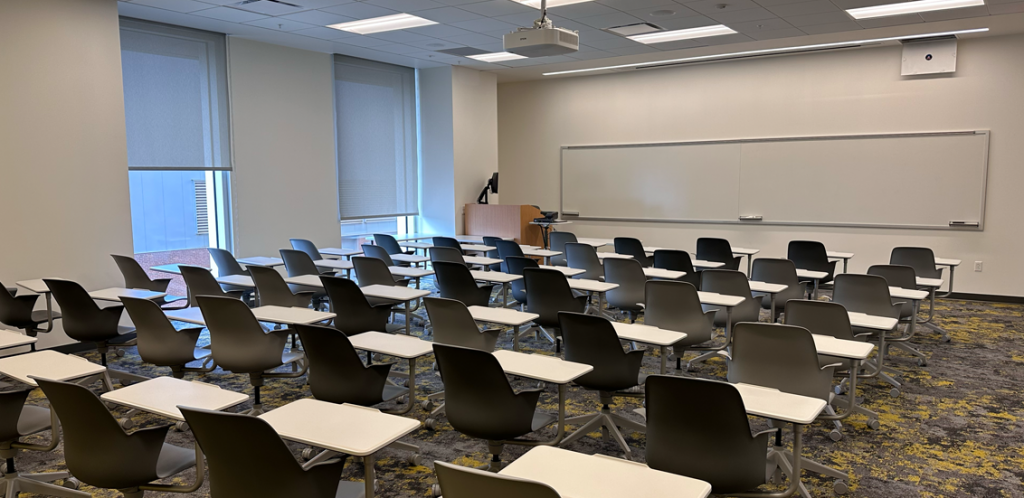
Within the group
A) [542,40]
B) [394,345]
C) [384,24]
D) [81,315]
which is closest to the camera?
[394,345]

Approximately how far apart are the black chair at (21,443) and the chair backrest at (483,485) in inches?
93.4

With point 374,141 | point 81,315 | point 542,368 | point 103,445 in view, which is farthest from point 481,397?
point 374,141

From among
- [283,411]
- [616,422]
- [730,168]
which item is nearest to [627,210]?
[730,168]

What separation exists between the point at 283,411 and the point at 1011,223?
10.2 meters

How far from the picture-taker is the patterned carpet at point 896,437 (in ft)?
12.6

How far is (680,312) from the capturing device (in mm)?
5359

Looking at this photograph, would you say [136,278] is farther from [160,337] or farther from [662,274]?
[662,274]

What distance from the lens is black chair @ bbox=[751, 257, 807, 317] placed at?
662cm

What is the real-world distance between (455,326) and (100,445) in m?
2.30

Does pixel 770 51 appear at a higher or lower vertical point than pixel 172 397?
higher

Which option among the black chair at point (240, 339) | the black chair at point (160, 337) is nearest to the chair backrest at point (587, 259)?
the black chair at point (240, 339)

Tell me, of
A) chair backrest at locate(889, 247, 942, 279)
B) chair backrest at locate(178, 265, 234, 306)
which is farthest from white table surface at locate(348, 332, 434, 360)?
chair backrest at locate(889, 247, 942, 279)

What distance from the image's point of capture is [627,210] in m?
12.5

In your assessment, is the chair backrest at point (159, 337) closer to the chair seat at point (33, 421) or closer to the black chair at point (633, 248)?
the chair seat at point (33, 421)
